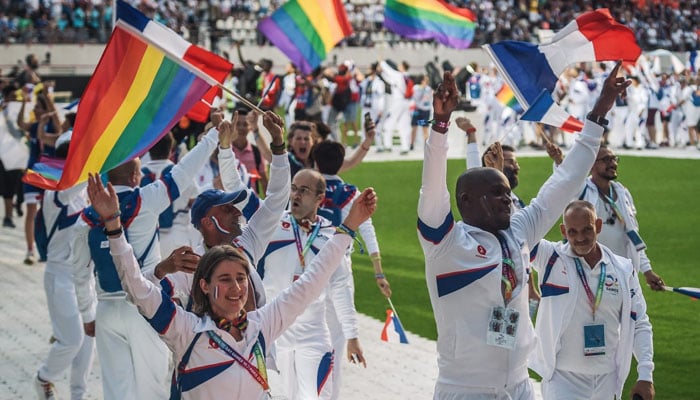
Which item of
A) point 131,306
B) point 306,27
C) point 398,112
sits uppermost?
point 306,27

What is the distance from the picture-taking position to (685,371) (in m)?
10.9

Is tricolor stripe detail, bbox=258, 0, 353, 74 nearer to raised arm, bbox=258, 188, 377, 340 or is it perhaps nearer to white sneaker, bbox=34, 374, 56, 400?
white sneaker, bbox=34, 374, 56, 400

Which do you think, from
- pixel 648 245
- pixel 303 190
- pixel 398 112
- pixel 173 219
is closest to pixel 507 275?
pixel 303 190

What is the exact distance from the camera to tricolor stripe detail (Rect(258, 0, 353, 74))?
14398 mm

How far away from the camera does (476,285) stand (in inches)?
226

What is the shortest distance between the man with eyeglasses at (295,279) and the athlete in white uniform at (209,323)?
224 centimetres

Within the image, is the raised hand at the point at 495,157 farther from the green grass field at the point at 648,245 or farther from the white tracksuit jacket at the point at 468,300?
the green grass field at the point at 648,245

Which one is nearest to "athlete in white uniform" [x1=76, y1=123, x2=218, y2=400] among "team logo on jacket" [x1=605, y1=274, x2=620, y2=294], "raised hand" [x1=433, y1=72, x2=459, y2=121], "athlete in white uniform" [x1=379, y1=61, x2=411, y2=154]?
"team logo on jacket" [x1=605, y1=274, x2=620, y2=294]

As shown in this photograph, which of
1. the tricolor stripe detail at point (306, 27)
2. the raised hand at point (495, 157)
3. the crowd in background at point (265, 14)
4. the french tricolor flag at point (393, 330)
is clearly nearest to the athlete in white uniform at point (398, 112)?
the crowd in background at point (265, 14)

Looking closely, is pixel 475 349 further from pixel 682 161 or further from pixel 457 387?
pixel 682 161

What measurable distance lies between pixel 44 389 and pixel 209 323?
4.51 meters

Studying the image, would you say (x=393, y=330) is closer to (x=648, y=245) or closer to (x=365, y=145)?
(x=365, y=145)

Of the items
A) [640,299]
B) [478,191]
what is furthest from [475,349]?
[640,299]

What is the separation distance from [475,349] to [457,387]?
0.69 ft
